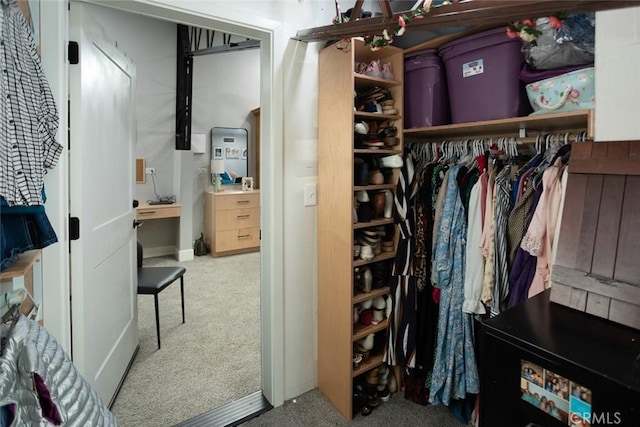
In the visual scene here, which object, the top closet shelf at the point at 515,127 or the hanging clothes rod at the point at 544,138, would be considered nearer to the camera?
the top closet shelf at the point at 515,127

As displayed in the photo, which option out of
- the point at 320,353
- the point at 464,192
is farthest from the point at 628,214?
the point at 320,353

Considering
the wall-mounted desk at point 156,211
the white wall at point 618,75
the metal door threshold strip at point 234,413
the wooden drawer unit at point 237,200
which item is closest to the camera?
the white wall at point 618,75

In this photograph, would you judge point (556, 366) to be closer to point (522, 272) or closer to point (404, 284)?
point (522, 272)

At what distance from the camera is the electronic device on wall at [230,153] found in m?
5.08

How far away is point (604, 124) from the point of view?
0.94 meters

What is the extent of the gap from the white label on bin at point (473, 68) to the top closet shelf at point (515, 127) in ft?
0.77

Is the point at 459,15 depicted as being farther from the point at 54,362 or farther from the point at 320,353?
the point at 320,353

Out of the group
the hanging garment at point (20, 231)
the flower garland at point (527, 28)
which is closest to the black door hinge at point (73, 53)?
the hanging garment at point (20, 231)

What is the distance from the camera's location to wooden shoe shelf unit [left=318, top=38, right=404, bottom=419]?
5.66ft

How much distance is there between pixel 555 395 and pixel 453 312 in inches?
32.2

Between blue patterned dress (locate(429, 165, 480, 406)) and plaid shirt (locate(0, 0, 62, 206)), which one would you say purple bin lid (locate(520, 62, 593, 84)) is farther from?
plaid shirt (locate(0, 0, 62, 206))

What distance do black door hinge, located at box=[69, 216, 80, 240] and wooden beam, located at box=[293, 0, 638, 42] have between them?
4.44 feet

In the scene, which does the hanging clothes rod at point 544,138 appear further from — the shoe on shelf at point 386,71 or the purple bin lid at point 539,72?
Result: the shoe on shelf at point 386,71

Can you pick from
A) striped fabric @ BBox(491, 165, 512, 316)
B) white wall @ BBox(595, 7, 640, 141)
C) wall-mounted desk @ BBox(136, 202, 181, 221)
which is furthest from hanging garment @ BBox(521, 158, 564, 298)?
wall-mounted desk @ BBox(136, 202, 181, 221)
